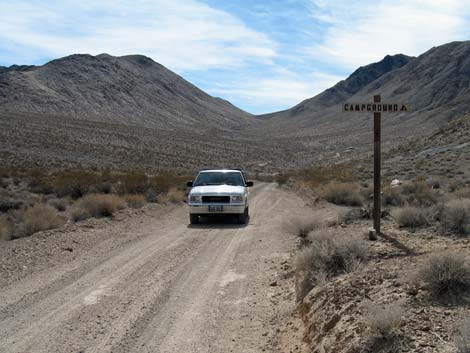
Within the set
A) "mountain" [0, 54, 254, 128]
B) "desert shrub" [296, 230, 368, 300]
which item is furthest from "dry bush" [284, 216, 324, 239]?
"mountain" [0, 54, 254, 128]

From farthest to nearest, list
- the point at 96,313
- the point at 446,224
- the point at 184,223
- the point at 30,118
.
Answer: the point at 30,118
the point at 184,223
the point at 446,224
the point at 96,313

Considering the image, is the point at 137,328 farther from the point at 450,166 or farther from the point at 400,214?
the point at 450,166

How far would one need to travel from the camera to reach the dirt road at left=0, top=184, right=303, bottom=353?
5.74 meters

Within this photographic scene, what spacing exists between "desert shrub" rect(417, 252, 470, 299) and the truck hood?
31.9ft

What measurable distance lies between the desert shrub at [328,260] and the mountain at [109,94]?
82.1 metres

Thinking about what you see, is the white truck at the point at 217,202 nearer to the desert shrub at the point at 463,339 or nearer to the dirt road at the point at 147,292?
the dirt road at the point at 147,292

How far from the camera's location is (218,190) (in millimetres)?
14828

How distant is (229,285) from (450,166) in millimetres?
21518

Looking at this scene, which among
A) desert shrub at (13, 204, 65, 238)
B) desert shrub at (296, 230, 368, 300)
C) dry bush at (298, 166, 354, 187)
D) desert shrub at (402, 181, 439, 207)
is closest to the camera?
desert shrub at (296, 230, 368, 300)

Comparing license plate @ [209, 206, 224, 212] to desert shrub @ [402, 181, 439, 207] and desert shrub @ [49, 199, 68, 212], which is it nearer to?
desert shrub @ [402, 181, 439, 207]

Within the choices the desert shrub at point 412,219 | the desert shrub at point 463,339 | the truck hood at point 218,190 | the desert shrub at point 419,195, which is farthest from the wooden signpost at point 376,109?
the truck hood at point 218,190

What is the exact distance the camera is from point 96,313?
654 cm

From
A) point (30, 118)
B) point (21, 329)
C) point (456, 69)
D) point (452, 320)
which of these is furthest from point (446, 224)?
point (456, 69)

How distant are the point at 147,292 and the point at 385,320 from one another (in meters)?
4.27
